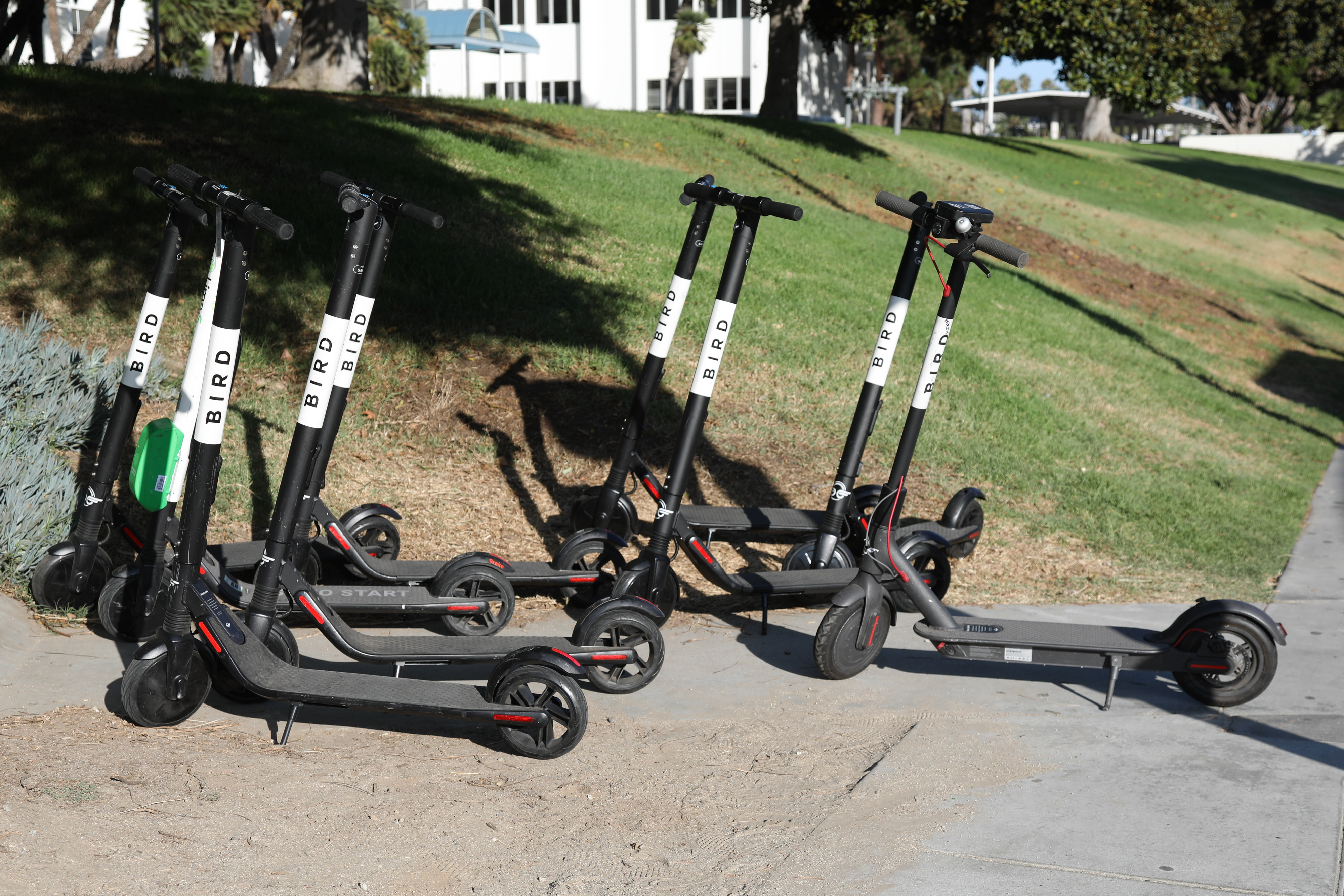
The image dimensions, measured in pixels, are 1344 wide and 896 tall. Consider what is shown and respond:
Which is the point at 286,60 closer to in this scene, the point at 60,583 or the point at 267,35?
the point at 267,35

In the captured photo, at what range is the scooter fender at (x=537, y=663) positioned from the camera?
4520 millimetres

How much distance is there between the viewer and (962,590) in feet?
23.6

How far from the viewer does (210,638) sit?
178 inches

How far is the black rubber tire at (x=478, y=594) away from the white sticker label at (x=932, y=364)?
230 cm

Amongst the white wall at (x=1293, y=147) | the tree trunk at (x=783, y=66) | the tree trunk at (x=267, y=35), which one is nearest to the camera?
the tree trunk at (x=783, y=66)

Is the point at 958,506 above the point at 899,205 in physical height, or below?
below

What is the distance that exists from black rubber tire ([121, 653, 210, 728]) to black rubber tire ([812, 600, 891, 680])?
263cm

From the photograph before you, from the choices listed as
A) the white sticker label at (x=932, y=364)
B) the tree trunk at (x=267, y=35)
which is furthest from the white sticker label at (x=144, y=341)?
the tree trunk at (x=267, y=35)

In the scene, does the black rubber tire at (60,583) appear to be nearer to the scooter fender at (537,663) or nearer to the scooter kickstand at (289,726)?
the scooter kickstand at (289,726)

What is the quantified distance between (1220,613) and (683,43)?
47.0m

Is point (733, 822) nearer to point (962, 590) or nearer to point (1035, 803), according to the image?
point (1035, 803)

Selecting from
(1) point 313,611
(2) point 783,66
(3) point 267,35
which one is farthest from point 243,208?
(3) point 267,35

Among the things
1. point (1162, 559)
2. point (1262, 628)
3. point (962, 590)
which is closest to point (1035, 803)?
point (1262, 628)

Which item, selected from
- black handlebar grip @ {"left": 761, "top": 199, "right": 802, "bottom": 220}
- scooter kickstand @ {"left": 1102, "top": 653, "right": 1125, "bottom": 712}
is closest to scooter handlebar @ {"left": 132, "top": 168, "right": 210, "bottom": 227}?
black handlebar grip @ {"left": 761, "top": 199, "right": 802, "bottom": 220}
